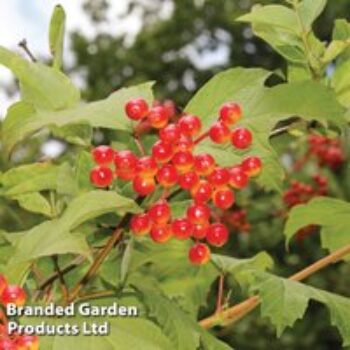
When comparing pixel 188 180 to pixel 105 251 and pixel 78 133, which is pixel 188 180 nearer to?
pixel 105 251

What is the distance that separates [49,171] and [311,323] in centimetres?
932

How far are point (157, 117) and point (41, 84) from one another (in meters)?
0.30

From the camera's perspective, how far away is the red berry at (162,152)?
64.7 inches

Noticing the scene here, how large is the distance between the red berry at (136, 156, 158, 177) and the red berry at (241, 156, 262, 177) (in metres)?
0.26

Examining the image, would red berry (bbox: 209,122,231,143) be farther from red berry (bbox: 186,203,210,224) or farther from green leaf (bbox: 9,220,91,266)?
green leaf (bbox: 9,220,91,266)

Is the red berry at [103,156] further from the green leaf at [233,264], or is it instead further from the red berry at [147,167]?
the green leaf at [233,264]

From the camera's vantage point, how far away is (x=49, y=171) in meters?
1.89

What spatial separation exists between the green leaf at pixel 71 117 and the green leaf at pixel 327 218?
0.65 m

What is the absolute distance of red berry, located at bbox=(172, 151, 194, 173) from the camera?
165 cm

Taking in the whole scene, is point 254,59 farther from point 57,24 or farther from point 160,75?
point 57,24

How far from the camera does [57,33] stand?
1.98m

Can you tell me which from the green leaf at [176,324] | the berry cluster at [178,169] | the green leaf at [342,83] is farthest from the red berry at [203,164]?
the green leaf at [342,83]

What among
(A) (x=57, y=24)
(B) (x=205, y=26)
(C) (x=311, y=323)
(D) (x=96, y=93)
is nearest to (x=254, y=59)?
(B) (x=205, y=26)

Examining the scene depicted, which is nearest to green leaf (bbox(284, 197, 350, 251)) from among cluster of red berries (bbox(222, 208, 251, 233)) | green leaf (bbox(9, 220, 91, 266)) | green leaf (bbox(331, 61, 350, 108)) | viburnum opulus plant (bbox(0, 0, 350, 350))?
viburnum opulus plant (bbox(0, 0, 350, 350))
